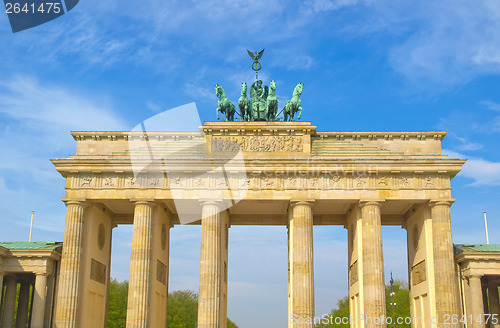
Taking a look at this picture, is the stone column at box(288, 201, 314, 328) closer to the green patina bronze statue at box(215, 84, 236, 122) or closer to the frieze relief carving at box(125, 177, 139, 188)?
the green patina bronze statue at box(215, 84, 236, 122)

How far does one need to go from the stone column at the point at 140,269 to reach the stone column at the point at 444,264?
19.2 metres

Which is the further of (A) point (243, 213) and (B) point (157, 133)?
(A) point (243, 213)

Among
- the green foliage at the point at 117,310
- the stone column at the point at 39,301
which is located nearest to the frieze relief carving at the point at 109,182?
the stone column at the point at 39,301

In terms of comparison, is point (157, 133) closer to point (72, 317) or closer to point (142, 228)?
point (142, 228)

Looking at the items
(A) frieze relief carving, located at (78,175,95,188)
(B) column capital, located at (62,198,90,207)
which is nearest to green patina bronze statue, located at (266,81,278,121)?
→ (A) frieze relief carving, located at (78,175,95,188)

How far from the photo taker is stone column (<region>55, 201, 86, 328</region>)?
123 ft

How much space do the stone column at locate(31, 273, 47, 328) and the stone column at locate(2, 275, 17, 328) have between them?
2182mm

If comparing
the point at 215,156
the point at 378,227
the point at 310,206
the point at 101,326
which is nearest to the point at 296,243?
the point at 310,206

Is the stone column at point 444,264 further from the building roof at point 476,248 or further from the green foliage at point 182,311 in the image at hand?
the green foliage at point 182,311

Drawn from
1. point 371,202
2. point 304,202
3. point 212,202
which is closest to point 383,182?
point 371,202

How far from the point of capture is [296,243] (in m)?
38.8

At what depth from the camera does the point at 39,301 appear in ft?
125

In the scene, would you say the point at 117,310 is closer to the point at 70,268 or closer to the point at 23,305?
the point at 23,305

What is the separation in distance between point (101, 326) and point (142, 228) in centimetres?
896
